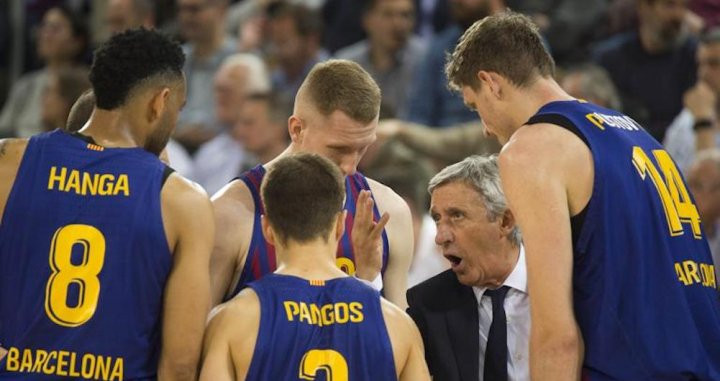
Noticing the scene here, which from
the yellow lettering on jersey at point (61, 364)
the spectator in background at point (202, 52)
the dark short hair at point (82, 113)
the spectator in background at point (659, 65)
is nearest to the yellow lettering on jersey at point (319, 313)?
the yellow lettering on jersey at point (61, 364)

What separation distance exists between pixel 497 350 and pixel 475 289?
1.05 feet

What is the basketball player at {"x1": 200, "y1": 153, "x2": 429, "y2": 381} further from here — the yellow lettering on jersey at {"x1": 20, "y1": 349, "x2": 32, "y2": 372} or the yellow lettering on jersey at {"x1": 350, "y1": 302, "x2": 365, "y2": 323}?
the yellow lettering on jersey at {"x1": 20, "y1": 349, "x2": 32, "y2": 372}

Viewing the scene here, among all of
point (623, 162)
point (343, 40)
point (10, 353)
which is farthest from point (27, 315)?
point (343, 40)

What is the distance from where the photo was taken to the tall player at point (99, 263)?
14.3ft

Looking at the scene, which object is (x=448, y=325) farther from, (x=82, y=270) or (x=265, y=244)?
(x=82, y=270)

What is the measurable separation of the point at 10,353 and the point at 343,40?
7.54 m

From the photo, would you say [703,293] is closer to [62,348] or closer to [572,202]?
[572,202]

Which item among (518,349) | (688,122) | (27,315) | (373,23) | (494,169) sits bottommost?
(518,349)

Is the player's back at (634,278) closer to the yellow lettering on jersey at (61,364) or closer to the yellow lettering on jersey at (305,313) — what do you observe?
the yellow lettering on jersey at (305,313)

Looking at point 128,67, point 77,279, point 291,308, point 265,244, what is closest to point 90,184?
point 77,279

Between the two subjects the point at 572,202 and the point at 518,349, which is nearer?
the point at 572,202

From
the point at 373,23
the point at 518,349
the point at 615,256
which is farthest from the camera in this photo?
the point at 373,23

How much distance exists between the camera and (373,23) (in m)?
10.5

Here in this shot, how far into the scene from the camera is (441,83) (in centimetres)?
994
